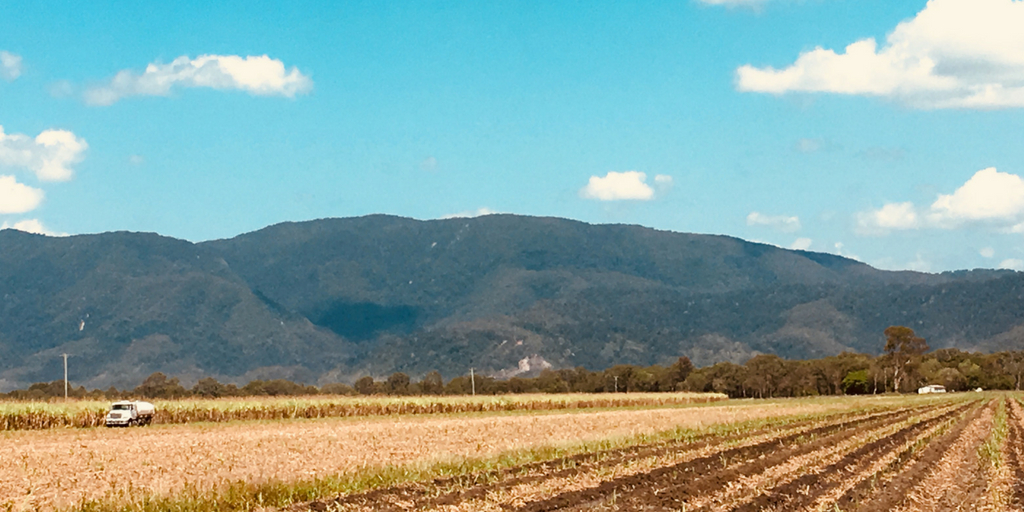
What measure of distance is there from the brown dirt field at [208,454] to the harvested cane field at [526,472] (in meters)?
0.08

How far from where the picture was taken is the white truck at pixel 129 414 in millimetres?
62344

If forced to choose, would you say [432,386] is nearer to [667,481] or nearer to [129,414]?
[129,414]

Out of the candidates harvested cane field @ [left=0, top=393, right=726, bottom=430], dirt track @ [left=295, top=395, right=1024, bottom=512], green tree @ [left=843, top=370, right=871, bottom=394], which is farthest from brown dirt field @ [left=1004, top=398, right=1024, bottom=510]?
green tree @ [left=843, top=370, right=871, bottom=394]

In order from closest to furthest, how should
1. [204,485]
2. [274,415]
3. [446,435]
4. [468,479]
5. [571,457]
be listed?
[204,485], [468,479], [571,457], [446,435], [274,415]

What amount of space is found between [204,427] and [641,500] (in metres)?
40.8

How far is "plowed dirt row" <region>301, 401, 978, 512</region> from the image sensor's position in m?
23.5

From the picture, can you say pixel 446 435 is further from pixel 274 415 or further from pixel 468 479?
pixel 274 415

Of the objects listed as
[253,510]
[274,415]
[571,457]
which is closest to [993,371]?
[274,415]

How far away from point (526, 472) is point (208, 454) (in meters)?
11.0

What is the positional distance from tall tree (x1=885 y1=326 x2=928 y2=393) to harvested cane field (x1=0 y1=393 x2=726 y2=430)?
9662 cm

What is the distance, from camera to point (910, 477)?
28.0 meters

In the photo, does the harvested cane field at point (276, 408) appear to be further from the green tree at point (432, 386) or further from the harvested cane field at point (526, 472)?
the green tree at point (432, 386)

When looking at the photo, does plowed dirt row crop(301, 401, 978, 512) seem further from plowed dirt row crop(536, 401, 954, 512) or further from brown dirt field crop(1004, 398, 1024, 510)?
brown dirt field crop(1004, 398, 1024, 510)

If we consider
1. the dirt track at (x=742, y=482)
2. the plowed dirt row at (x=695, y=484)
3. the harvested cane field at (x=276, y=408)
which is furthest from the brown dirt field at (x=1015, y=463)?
the harvested cane field at (x=276, y=408)
